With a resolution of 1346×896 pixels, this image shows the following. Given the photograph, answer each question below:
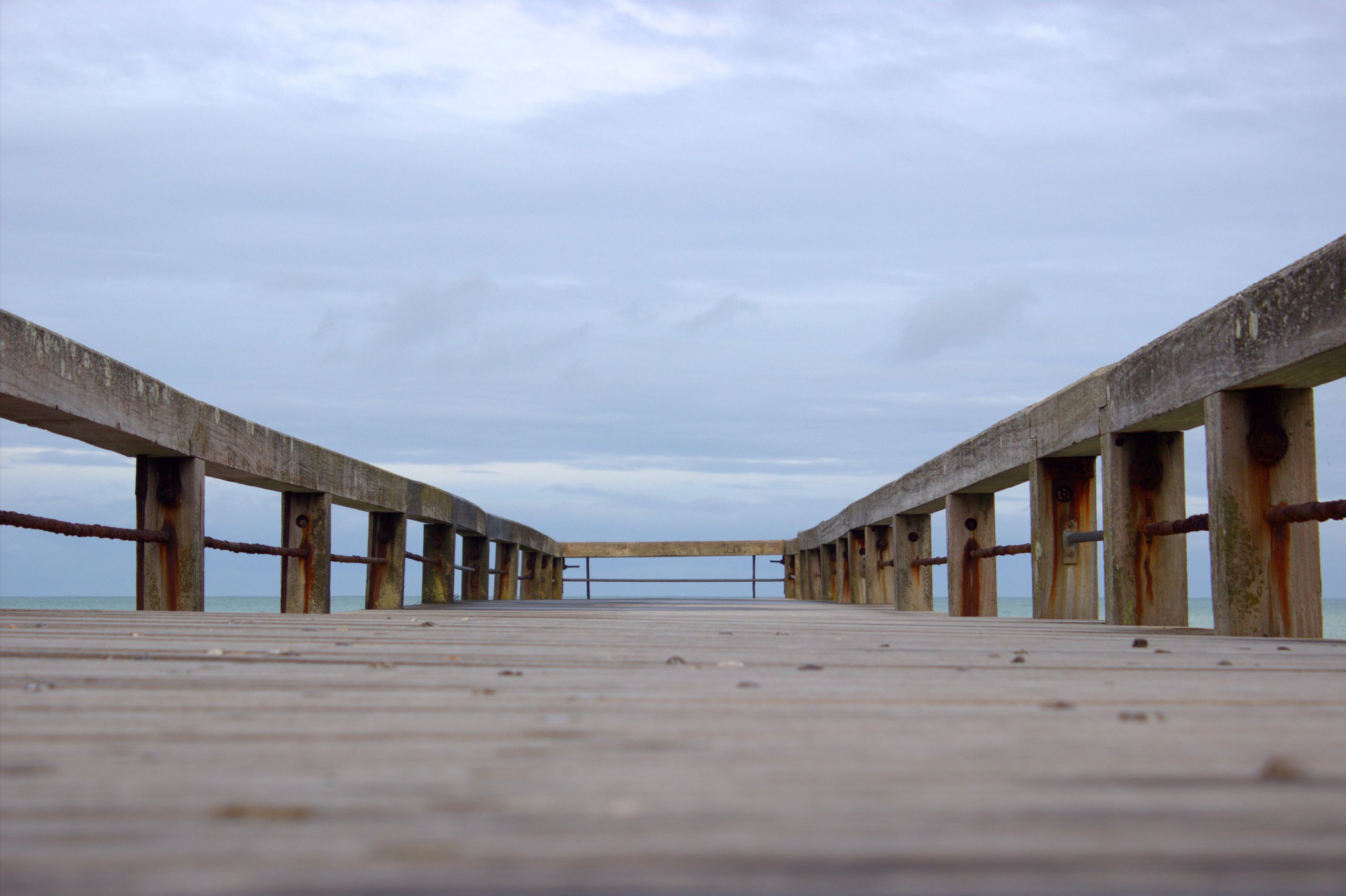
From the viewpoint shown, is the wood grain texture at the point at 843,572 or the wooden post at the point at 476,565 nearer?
the wooden post at the point at 476,565

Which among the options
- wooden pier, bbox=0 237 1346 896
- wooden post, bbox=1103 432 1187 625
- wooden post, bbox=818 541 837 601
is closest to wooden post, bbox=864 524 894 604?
wooden post, bbox=818 541 837 601

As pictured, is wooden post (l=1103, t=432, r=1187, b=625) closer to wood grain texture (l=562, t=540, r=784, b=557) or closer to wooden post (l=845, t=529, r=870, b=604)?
wooden post (l=845, t=529, r=870, b=604)

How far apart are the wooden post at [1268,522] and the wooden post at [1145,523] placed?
36.4 inches

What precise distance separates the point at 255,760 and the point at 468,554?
431 inches

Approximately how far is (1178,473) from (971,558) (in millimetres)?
2750

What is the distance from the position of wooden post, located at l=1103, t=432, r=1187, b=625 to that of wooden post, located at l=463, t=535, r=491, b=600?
775 cm

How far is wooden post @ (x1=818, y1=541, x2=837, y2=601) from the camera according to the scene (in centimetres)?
1365

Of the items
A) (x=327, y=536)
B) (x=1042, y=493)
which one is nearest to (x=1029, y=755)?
(x=1042, y=493)

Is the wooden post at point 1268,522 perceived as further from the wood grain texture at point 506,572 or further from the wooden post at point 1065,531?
the wood grain texture at point 506,572

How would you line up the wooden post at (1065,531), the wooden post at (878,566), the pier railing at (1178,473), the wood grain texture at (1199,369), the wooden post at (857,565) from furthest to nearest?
the wooden post at (857,565) → the wooden post at (878,566) → the wooden post at (1065,531) → the pier railing at (1178,473) → the wood grain texture at (1199,369)

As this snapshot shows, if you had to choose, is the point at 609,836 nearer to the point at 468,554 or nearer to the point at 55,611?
the point at 55,611

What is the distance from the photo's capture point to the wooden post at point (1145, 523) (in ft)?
14.9

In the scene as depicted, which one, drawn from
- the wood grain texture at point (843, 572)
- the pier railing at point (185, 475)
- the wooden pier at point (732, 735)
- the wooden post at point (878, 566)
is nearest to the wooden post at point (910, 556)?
the wooden post at point (878, 566)

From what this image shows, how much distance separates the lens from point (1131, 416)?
443 centimetres
